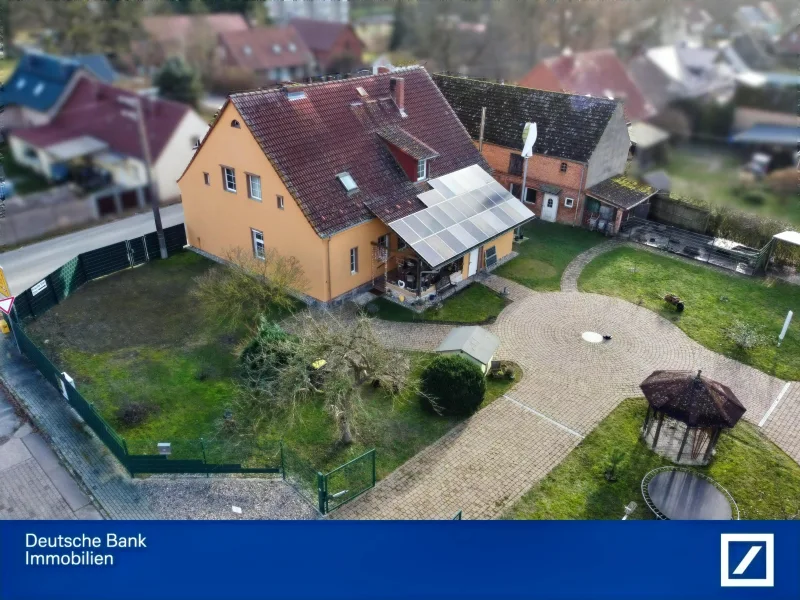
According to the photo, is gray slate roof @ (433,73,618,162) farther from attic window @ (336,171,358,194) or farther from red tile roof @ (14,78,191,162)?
red tile roof @ (14,78,191,162)

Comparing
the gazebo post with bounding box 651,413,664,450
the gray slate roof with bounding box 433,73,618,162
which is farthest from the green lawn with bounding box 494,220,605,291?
the gazebo post with bounding box 651,413,664,450

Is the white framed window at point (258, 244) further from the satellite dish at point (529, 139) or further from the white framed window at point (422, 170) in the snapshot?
the satellite dish at point (529, 139)

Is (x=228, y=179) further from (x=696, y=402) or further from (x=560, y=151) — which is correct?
(x=696, y=402)

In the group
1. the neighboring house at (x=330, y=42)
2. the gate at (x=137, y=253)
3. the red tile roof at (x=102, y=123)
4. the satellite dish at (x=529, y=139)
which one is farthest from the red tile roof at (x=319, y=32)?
the satellite dish at (x=529, y=139)

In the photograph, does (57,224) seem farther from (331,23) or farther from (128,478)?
(128,478)
